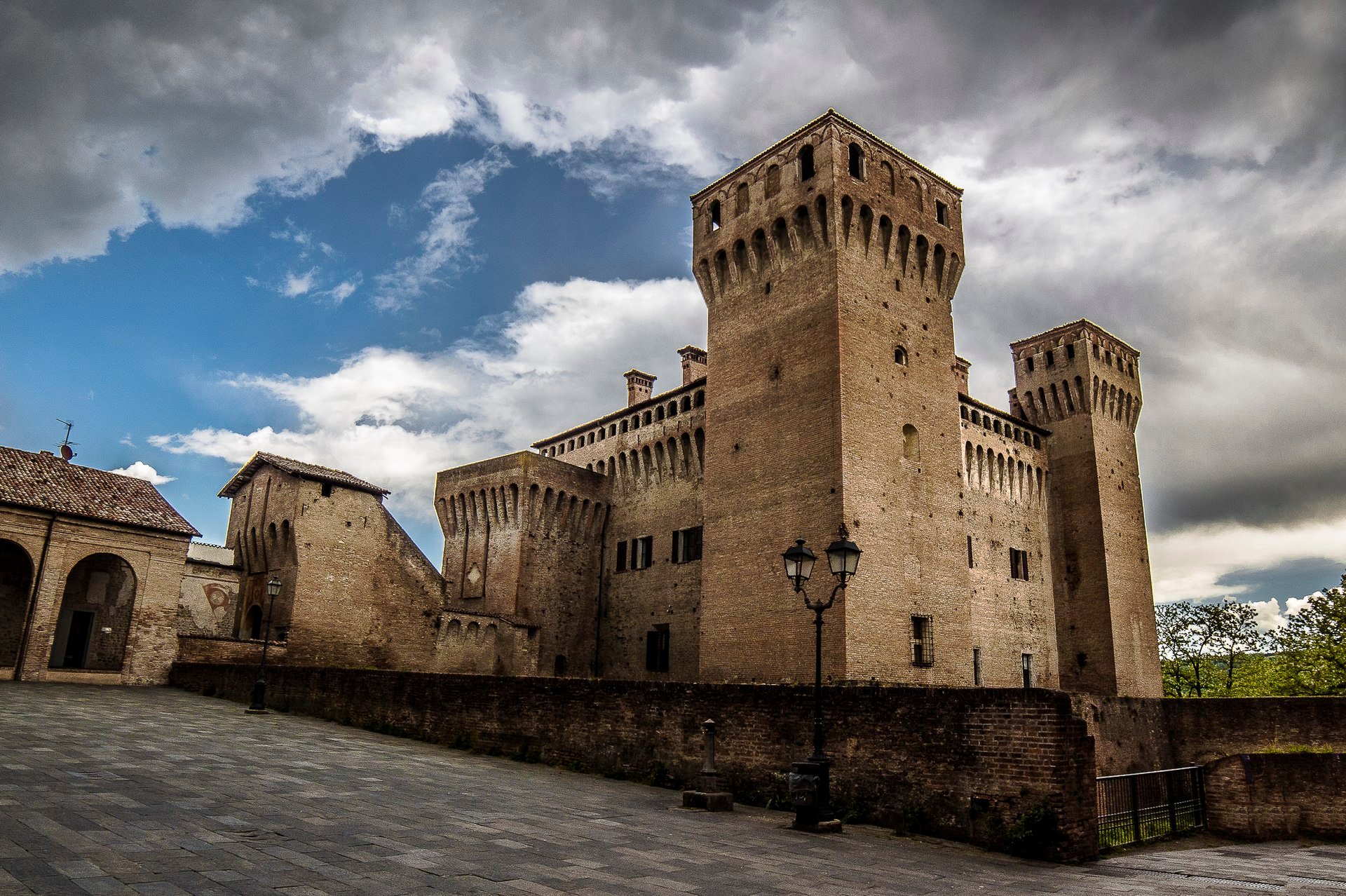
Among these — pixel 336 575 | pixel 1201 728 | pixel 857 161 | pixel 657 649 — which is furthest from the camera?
pixel 657 649

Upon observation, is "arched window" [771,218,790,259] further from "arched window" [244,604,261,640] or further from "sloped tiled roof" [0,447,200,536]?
"arched window" [244,604,261,640]

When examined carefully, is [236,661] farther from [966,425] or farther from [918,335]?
[966,425]

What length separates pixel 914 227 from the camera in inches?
1025

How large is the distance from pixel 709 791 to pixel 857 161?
19.7m

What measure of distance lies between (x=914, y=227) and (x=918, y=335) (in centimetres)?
332

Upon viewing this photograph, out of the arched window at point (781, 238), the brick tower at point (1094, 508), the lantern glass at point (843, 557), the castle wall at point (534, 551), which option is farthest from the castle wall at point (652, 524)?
the lantern glass at point (843, 557)

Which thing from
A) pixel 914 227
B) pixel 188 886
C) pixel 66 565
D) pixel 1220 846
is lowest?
pixel 1220 846

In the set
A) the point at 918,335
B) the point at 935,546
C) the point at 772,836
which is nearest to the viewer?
the point at 772,836

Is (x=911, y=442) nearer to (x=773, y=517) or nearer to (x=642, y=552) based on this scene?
(x=773, y=517)

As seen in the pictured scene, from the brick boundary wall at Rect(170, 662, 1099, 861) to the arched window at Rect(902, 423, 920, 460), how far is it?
1316 cm

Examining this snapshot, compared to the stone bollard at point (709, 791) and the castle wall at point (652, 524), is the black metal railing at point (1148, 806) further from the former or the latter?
the castle wall at point (652, 524)

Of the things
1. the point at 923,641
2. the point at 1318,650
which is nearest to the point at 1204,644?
the point at 1318,650

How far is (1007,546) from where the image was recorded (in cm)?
3369

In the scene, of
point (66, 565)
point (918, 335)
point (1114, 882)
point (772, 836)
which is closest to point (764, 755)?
point (772, 836)
